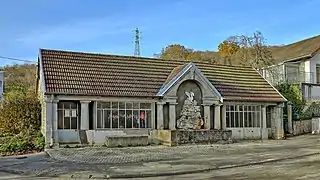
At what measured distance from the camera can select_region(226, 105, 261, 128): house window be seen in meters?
32.0

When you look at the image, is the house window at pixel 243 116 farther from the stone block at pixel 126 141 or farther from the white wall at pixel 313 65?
the white wall at pixel 313 65

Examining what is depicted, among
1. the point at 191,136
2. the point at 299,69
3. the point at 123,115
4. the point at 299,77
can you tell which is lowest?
the point at 191,136

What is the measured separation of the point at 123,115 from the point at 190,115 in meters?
5.04

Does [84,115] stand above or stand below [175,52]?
below

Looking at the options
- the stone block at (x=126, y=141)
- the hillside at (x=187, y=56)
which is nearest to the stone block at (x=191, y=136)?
the stone block at (x=126, y=141)

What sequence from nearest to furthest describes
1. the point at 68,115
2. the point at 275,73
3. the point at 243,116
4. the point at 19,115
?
the point at 68,115 < the point at 19,115 < the point at 243,116 < the point at 275,73

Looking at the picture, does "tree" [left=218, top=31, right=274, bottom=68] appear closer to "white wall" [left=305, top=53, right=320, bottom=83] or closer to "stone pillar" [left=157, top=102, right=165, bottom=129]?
"white wall" [left=305, top=53, right=320, bottom=83]

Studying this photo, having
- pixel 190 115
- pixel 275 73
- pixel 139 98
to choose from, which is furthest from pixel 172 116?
pixel 275 73

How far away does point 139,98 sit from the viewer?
28719mm

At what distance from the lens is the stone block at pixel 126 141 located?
26403 millimetres

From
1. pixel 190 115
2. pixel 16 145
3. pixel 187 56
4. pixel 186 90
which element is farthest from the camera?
pixel 187 56

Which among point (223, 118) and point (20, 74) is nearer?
point (223, 118)

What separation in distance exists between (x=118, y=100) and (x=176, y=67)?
6846 mm

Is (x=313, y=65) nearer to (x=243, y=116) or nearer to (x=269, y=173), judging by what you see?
(x=243, y=116)
